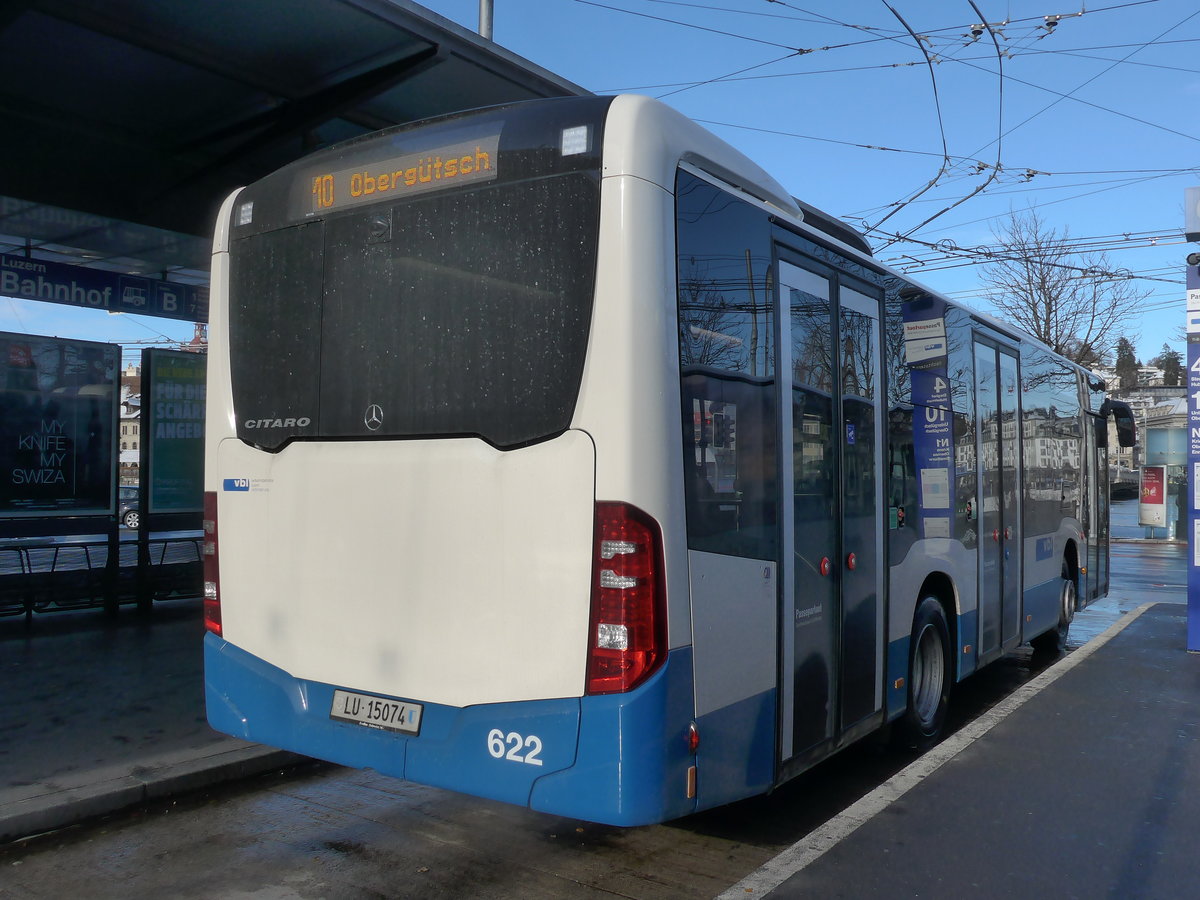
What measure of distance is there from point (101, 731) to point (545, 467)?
180 inches

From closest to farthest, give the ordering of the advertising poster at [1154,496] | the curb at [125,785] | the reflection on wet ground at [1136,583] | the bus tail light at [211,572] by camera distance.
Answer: the bus tail light at [211,572]
the curb at [125,785]
the reflection on wet ground at [1136,583]
the advertising poster at [1154,496]

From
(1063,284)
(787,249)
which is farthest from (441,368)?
(1063,284)

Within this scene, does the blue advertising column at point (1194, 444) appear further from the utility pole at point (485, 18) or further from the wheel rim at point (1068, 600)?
the utility pole at point (485, 18)

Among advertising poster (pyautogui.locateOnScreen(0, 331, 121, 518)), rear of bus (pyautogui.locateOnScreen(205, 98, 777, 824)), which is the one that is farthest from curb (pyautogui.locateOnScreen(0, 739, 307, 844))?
advertising poster (pyautogui.locateOnScreen(0, 331, 121, 518))

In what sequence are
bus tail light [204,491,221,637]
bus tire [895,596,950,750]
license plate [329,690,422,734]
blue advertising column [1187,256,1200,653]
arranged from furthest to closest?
blue advertising column [1187,256,1200,653] → bus tire [895,596,950,750] → bus tail light [204,491,221,637] → license plate [329,690,422,734]

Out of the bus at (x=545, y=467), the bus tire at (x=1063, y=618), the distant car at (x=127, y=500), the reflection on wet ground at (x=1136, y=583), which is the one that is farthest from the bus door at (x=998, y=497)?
the distant car at (x=127, y=500)

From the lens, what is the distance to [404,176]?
4.49m

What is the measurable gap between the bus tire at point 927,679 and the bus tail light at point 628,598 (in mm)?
3269

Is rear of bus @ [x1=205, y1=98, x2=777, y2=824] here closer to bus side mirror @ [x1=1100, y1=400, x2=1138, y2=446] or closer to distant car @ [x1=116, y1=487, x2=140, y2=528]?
distant car @ [x1=116, y1=487, x2=140, y2=528]

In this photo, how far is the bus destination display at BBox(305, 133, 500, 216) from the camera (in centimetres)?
424

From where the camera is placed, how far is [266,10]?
757 centimetres

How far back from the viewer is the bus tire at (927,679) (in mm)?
6575

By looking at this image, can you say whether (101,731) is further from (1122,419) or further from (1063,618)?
(1122,419)

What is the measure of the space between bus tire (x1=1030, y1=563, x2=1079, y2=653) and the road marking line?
3.23 metres
